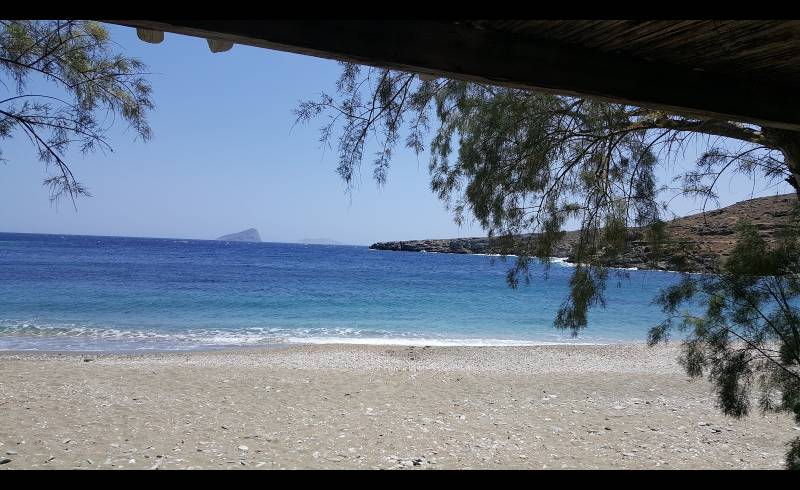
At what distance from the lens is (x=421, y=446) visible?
4.86 meters

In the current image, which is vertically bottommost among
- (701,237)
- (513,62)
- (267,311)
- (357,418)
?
(267,311)

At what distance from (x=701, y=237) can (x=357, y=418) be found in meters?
3.57

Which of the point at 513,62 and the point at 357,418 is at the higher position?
the point at 513,62

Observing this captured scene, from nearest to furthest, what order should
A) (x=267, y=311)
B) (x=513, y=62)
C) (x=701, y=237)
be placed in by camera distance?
(x=513, y=62) → (x=701, y=237) → (x=267, y=311)

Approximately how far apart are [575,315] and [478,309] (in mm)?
15184

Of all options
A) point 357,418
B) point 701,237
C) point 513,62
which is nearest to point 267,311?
point 357,418

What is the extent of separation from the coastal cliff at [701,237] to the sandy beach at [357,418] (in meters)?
1.69

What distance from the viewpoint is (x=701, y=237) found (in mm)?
4168

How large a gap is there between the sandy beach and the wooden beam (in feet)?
10.6

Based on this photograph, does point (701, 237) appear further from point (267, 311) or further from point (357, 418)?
point (267, 311)

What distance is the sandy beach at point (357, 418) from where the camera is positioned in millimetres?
4504

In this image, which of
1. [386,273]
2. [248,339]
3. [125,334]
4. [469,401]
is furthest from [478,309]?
[386,273]

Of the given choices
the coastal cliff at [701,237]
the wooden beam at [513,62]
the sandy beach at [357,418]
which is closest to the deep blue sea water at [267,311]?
the coastal cliff at [701,237]

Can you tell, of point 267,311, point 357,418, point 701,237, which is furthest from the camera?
point 267,311
